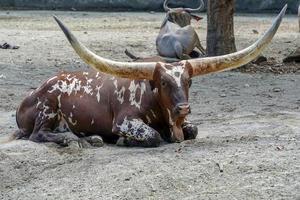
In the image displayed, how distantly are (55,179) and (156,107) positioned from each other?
119cm

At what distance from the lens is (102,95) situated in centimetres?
627

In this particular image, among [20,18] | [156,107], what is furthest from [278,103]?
[20,18]

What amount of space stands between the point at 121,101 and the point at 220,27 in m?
4.53

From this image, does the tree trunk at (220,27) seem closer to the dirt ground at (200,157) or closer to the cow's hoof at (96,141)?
the dirt ground at (200,157)

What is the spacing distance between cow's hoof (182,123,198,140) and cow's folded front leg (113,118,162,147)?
0.91ft

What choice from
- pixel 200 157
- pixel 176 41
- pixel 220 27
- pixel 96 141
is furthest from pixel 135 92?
pixel 176 41

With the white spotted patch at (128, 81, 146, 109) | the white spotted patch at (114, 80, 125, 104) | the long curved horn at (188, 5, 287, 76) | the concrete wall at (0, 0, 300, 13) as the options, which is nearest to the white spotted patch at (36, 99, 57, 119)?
the white spotted patch at (114, 80, 125, 104)

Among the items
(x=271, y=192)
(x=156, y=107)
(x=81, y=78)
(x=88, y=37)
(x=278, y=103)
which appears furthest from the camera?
(x=88, y=37)

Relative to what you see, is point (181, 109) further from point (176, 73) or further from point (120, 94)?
point (120, 94)

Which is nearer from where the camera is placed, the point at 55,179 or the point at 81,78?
the point at 55,179

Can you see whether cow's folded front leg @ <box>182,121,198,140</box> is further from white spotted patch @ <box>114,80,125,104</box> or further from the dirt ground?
white spotted patch @ <box>114,80,125,104</box>

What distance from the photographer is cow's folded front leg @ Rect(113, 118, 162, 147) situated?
5.84 m

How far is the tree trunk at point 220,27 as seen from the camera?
1031cm

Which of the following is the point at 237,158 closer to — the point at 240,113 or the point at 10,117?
the point at 240,113
